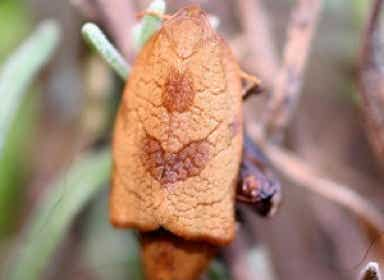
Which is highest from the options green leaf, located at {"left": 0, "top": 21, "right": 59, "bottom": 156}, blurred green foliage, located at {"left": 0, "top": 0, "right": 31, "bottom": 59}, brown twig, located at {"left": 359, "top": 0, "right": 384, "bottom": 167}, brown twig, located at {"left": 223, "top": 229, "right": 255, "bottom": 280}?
green leaf, located at {"left": 0, "top": 21, "right": 59, "bottom": 156}

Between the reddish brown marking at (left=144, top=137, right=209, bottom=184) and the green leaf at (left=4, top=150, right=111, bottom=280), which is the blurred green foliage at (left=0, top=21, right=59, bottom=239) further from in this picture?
the reddish brown marking at (left=144, top=137, right=209, bottom=184)

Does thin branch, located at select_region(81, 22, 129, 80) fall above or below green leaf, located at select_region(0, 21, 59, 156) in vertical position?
above

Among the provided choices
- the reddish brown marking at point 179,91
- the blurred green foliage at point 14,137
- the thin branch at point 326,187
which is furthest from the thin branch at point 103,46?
the blurred green foliage at point 14,137

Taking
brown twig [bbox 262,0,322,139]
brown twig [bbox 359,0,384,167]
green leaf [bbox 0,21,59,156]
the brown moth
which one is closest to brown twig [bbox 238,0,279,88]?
brown twig [bbox 262,0,322,139]

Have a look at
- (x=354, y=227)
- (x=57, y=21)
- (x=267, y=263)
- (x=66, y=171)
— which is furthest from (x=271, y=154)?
(x=57, y=21)

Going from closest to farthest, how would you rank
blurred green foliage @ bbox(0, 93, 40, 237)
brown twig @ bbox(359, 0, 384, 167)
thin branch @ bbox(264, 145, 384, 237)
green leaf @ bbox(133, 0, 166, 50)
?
green leaf @ bbox(133, 0, 166, 50), brown twig @ bbox(359, 0, 384, 167), thin branch @ bbox(264, 145, 384, 237), blurred green foliage @ bbox(0, 93, 40, 237)

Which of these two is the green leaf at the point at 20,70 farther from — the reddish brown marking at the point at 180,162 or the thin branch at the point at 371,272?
the thin branch at the point at 371,272
